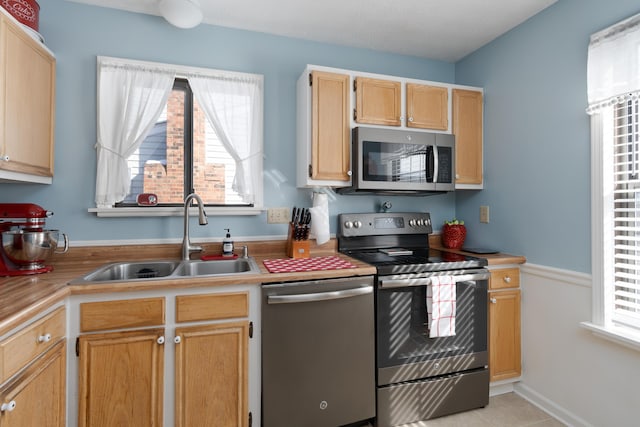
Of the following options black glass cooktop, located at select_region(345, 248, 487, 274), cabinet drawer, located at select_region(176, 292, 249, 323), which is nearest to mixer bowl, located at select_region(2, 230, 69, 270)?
cabinet drawer, located at select_region(176, 292, 249, 323)

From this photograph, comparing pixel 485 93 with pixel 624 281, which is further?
pixel 485 93

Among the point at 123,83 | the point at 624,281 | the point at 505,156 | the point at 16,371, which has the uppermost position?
the point at 123,83

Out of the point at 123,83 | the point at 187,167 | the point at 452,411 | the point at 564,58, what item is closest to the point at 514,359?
the point at 452,411

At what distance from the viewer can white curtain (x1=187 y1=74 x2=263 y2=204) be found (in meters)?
2.22

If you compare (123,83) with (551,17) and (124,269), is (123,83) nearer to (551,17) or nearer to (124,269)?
(124,269)

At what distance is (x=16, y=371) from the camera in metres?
1.14

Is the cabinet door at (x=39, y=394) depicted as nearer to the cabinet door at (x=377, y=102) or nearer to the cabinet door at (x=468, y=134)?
the cabinet door at (x=377, y=102)

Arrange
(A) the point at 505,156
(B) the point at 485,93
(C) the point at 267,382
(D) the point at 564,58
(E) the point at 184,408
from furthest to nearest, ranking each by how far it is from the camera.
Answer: (B) the point at 485,93 → (A) the point at 505,156 → (D) the point at 564,58 → (C) the point at 267,382 → (E) the point at 184,408

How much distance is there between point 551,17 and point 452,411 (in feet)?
8.19

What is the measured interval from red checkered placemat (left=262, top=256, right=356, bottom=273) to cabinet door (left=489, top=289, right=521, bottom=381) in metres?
1.03

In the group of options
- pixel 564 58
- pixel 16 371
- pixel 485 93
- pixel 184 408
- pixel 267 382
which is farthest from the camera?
pixel 485 93

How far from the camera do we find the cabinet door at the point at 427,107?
2.36 m

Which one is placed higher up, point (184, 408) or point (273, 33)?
point (273, 33)

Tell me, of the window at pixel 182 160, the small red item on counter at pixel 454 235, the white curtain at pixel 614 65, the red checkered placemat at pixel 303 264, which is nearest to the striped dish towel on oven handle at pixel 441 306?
the red checkered placemat at pixel 303 264
